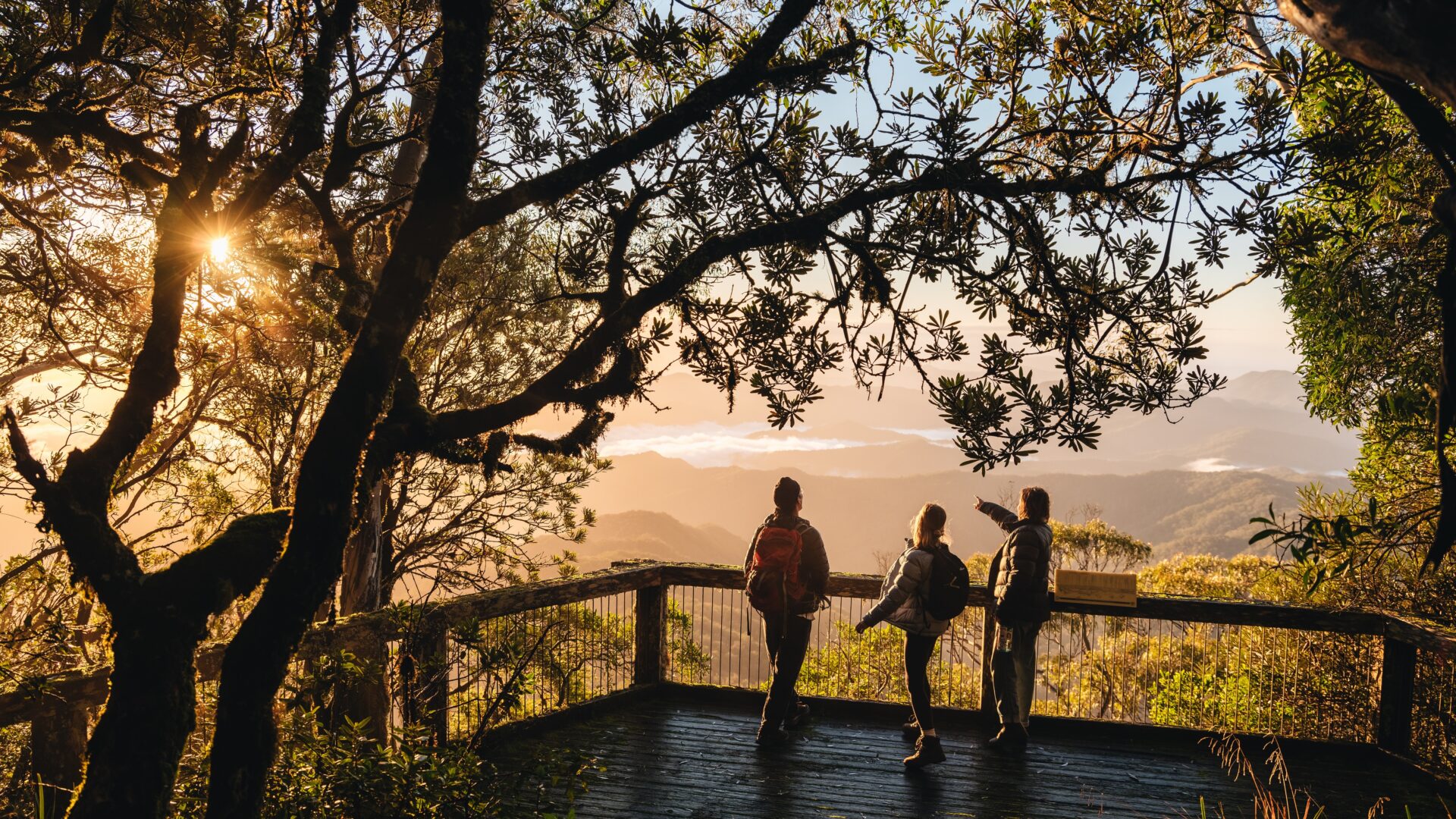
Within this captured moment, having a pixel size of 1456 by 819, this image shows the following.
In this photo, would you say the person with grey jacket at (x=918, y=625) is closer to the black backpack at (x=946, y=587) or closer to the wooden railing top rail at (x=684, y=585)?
the black backpack at (x=946, y=587)

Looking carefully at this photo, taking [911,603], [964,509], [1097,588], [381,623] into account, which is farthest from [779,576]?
[964,509]

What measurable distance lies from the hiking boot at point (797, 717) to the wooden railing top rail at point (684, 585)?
1045mm

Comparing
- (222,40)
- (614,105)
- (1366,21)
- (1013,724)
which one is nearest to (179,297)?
(614,105)

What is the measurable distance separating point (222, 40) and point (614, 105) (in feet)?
9.18

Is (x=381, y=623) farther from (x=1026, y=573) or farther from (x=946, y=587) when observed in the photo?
(x=1026, y=573)

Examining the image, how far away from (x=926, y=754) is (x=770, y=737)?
1205 mm

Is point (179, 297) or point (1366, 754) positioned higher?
point (179, 297)

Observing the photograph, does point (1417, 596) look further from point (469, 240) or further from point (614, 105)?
point (469, 240)

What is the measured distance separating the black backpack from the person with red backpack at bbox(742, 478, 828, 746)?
32.2 inches

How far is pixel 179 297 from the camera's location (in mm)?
3092

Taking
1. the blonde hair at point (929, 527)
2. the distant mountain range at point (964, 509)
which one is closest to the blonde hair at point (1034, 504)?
the blonde hair at point (929, 527)

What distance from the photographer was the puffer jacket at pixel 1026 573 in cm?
597

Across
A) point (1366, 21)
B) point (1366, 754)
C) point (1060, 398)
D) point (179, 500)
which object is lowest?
point (1366, 754)

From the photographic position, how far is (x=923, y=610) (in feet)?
18.6
